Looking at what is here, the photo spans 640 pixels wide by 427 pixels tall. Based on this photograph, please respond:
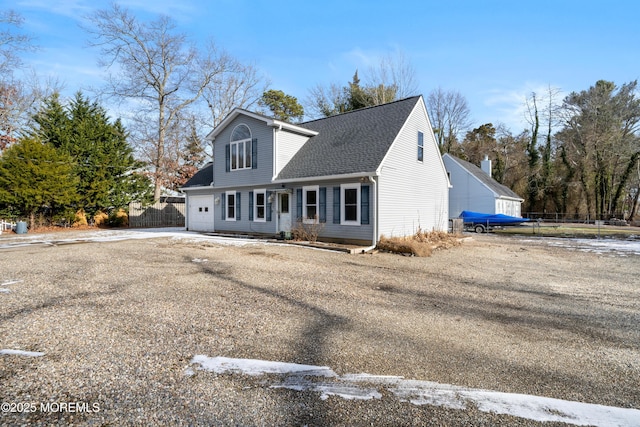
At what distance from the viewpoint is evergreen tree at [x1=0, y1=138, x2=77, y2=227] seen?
1788cm

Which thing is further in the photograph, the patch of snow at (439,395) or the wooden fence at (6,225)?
the wooden fence at (6,225)

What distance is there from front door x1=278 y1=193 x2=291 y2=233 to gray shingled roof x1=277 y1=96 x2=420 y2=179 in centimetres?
95

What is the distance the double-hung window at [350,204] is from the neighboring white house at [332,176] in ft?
0.13

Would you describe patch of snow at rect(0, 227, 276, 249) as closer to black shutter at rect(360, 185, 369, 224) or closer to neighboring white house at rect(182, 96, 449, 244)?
neighboring white house at rect(182, 96, 449, 244)

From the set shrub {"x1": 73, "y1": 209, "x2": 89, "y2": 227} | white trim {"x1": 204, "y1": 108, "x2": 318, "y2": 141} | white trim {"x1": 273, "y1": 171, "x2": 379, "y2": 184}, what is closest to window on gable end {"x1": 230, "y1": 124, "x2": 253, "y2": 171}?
white trim {"x1": 204, "y1": 108, "x2": 318, "y2": 141}

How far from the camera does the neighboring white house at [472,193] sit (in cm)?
2626

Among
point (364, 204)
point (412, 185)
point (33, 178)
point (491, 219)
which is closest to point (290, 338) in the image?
point (364, 204)

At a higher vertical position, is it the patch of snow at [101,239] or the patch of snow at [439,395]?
the patch of snow at [101,239]

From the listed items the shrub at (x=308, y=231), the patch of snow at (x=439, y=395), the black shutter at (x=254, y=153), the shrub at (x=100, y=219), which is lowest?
the patch of snow at (x=439, y=395)

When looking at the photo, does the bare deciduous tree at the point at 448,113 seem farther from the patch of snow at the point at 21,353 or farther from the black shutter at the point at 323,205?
the patch of snow at the point at 21,353

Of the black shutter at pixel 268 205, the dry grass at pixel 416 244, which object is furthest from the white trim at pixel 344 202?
the black shutter at pixel 268 205

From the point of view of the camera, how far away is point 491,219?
2209 cm

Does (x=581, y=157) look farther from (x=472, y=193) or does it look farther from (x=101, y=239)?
(x=101, y=239)

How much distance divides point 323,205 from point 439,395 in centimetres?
1082
